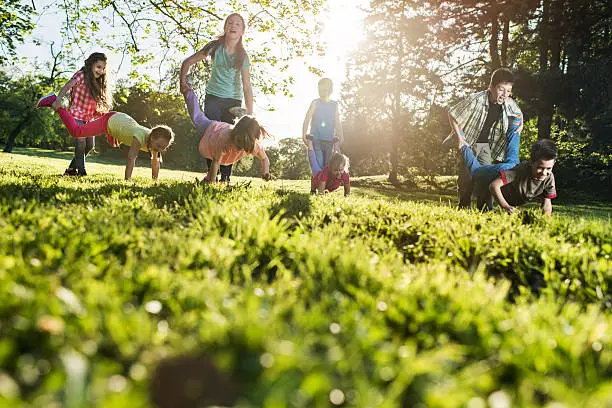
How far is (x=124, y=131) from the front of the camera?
742cm

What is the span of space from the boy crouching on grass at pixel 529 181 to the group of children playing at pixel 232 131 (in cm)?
1

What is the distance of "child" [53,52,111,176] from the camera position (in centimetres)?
755

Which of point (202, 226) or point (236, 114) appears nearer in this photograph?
point (202, 226)

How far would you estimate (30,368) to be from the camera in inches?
40.7

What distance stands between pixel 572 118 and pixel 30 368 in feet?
62.6

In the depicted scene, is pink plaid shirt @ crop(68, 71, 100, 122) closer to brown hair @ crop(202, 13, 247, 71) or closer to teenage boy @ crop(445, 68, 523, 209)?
brown hair @ crop(202, 13, 247, 71)

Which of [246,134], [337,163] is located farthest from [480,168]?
[246,134]

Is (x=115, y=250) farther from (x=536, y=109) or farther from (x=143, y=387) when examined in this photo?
(x=536, y=109)

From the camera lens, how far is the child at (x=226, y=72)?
6906 millimetres

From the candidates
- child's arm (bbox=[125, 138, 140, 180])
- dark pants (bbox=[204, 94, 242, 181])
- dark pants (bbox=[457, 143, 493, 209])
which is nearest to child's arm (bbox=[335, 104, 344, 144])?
dark pants (bbox=[204, 94, 242, 181])

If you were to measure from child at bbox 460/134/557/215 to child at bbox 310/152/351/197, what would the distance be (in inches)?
113

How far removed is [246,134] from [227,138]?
0.32m

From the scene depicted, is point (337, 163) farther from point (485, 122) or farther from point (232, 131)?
point (485, 122)

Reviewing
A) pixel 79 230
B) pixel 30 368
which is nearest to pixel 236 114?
pixel 79 230
